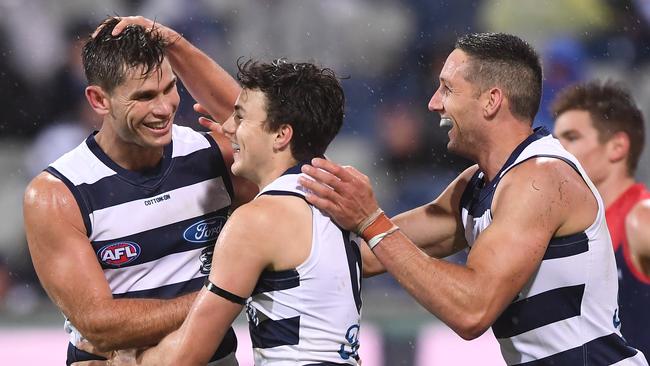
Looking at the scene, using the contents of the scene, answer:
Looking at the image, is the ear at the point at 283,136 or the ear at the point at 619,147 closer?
the ear at the point at 283,136

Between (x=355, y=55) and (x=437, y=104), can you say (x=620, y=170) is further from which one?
(x=355, y=55)

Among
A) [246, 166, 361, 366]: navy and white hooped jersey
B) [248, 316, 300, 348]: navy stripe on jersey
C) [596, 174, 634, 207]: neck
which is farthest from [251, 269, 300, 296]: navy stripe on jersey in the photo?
[596, 174, 634, 207]: neck

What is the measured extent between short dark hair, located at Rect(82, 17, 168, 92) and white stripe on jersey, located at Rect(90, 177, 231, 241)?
47cm

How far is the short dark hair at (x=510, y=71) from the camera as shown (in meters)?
4.10

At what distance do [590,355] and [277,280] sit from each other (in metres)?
1.23

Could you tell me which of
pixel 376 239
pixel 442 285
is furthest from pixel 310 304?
pixel 442 285

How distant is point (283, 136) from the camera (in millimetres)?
3668

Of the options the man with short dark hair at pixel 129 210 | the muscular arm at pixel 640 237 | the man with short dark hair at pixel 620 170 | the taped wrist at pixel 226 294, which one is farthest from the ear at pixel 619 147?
the taped wrist at pixel 226 294

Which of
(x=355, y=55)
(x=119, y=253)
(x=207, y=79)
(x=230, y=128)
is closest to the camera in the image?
(x=230, y=128)

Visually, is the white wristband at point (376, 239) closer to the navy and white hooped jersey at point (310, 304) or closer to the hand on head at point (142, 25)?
the navy and white hooped jersey at point (310, 304)

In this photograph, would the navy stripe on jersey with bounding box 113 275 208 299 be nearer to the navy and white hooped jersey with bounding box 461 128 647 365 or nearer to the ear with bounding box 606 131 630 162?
the navy and white hooped jersey with bounding box 461 128 647 365

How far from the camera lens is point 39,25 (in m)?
9.10

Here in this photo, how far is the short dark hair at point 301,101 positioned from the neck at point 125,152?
0.65 m

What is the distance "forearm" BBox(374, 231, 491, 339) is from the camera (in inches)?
145
